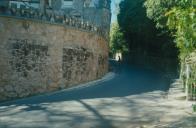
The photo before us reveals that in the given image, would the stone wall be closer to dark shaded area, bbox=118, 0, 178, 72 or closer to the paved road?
the paved road

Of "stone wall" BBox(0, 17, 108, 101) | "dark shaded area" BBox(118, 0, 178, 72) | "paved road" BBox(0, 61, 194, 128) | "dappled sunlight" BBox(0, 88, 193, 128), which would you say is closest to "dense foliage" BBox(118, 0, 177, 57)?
"dark shaded area" BBox(118, 0, 178, 72)

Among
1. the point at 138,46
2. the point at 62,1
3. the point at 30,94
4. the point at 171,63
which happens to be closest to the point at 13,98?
the point at 30,94

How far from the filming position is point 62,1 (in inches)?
1444

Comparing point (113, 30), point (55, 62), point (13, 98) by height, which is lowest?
point (13, 98)

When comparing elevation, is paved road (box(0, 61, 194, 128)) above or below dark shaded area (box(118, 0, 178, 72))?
below

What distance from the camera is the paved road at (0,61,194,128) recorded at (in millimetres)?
13297

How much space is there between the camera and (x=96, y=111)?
1564 centimetres

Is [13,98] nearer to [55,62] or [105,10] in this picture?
[55,62]

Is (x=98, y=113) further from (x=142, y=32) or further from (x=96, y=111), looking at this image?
(x=142, y=32)

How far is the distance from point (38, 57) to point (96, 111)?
7635mm

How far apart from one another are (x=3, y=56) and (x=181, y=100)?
906 centimetres

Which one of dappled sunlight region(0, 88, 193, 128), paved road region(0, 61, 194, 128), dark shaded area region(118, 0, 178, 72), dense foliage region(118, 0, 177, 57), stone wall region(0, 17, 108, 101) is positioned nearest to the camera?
paved road region(0, 61, 194, 128)

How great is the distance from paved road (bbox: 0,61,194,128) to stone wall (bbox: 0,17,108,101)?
123 cm

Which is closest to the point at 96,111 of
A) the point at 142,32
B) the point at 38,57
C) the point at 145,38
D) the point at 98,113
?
the point at 98,113
